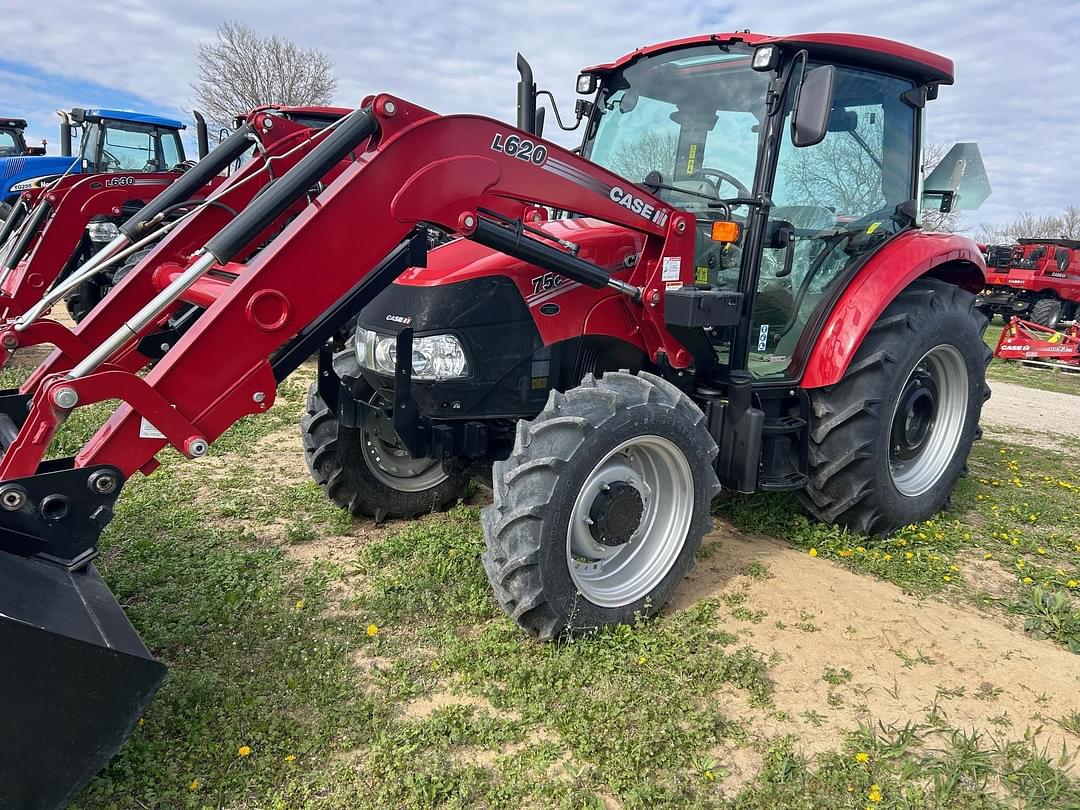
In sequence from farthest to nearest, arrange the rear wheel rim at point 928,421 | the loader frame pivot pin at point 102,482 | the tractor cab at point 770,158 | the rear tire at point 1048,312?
1. the rear tire at point 1048,312
2. the rear wheel rim at point 928,421
3. the tractor cab at point 770,158
4. the loader frame pivot pin at point 102,482

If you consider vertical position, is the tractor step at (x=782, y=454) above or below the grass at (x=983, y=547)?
above

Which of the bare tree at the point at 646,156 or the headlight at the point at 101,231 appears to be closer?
the bare tree at the point at 646,156

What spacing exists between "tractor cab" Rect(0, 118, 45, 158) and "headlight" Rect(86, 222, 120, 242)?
759 centimetres

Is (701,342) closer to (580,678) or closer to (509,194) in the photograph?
(509,194)

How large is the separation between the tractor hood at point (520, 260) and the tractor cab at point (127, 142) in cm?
979

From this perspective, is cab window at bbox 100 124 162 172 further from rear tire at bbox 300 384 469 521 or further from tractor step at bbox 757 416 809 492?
tractor step at bbox 757 416 809 492

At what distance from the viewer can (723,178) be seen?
12.4ft

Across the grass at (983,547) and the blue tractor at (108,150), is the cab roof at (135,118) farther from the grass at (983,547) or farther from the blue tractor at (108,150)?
the grass at (983,547)

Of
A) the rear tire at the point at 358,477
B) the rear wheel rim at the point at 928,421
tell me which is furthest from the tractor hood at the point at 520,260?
the rear wheel rim at the point at 928,421

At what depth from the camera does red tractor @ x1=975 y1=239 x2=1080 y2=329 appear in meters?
17.0

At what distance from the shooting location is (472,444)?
11.3ft

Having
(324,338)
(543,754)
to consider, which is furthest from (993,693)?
(324,338)

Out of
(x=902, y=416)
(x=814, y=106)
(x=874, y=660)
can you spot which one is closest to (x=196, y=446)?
(x=814, y=106)

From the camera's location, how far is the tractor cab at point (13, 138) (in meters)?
13.8
